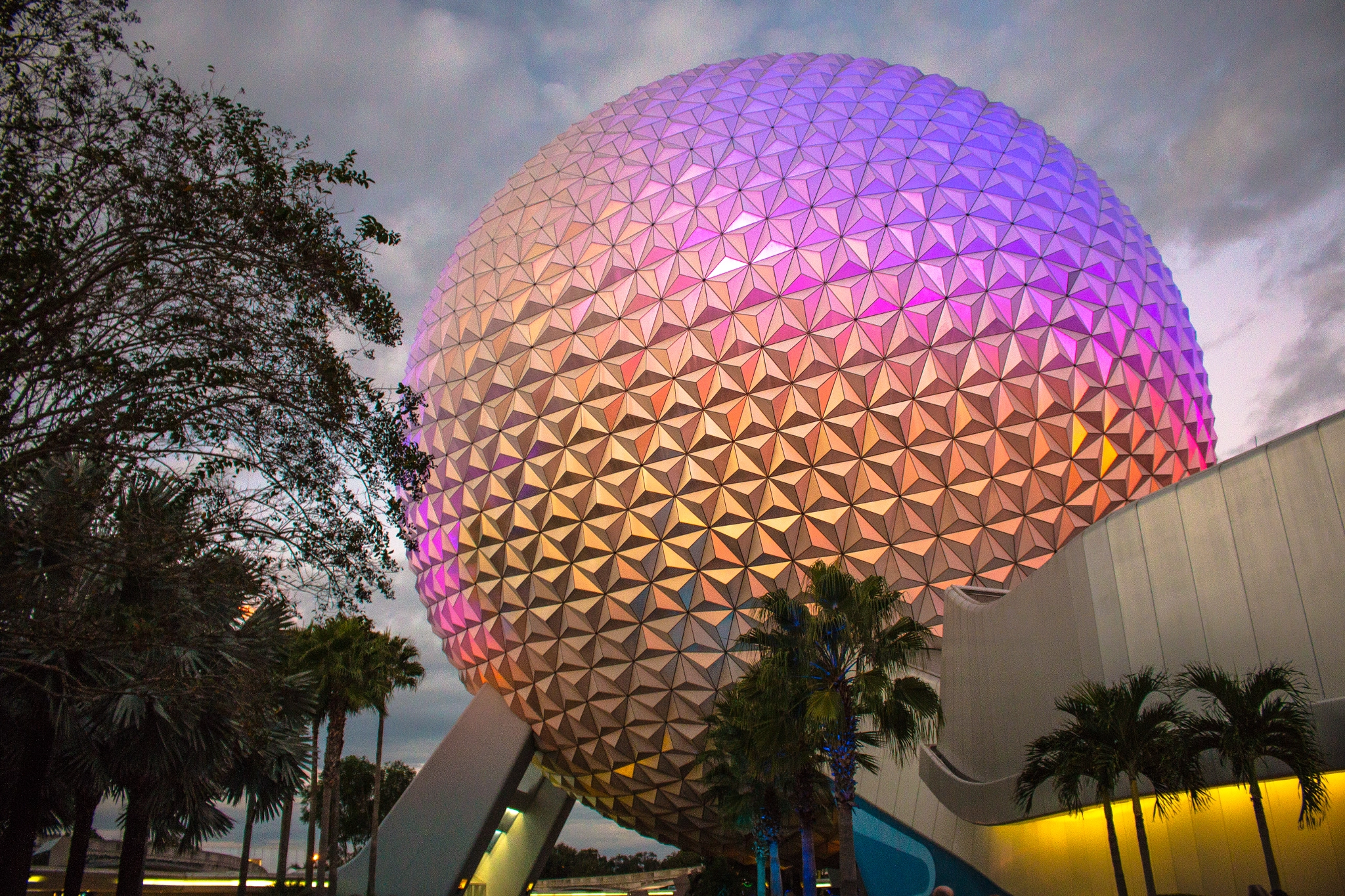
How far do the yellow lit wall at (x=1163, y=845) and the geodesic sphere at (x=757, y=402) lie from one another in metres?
4.73

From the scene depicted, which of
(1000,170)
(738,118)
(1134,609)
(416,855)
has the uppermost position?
(738,118)

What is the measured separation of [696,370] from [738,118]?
795 cm

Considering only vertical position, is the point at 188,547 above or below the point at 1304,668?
above

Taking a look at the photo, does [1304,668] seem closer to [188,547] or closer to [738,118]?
[188,547]

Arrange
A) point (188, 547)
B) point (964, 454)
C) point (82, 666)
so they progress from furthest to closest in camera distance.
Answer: point (964, 454), point (82, 666), point (188, 547)

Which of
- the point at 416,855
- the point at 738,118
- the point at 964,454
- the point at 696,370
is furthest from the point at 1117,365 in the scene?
the point at 416,855

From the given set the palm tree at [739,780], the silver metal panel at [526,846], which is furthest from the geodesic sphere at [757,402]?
the silver metal panel at [526,846]

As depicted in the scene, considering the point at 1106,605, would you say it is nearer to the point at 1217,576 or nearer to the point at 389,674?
the point at 1217,576

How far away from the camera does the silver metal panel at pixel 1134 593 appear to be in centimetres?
1204

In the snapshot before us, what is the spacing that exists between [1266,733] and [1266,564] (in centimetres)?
232

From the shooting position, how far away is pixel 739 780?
18.7m

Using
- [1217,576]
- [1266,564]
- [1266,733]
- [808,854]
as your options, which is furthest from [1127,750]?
[808,854]

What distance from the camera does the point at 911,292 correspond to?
20.5 metres

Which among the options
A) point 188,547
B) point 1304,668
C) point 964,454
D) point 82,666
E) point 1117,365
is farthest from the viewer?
point 1117,365
